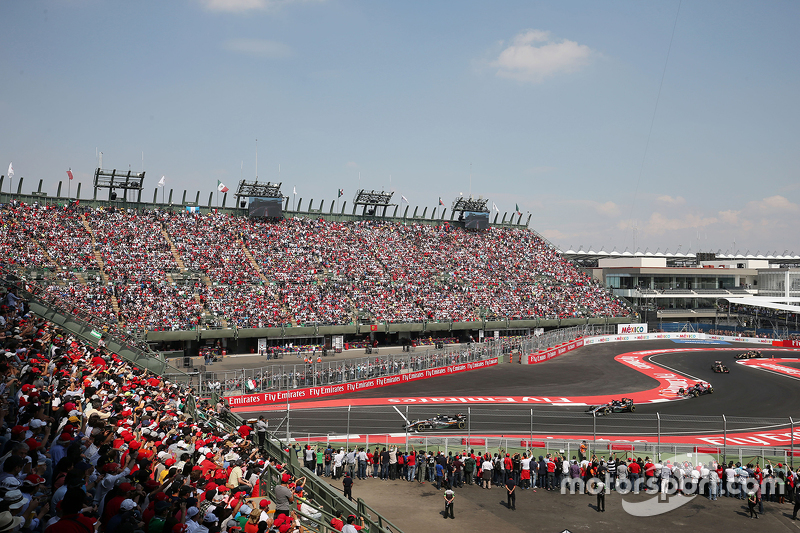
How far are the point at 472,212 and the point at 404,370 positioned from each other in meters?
41.9

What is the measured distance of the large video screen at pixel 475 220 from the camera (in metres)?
79.8

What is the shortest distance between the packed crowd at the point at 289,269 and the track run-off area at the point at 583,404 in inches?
590

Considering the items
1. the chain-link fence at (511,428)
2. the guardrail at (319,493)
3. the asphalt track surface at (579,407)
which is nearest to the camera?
the guardrail at (319,493)

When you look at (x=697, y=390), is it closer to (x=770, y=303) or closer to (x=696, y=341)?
(x=696, y=341)

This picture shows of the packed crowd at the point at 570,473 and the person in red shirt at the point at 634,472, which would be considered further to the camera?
the person in red shirt at the point at 634,472

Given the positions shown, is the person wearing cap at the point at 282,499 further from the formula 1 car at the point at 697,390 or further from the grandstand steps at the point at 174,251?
the grandstand steps at the point at 174,251

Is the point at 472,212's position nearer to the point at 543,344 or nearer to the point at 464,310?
the point at 464,310

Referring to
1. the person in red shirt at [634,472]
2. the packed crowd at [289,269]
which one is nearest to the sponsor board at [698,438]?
the person in red shirt at [634,472]

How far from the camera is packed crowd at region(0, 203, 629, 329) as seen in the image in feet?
161

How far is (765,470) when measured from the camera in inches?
761

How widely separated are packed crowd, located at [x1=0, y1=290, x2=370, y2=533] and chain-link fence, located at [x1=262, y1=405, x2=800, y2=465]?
32.5 feet

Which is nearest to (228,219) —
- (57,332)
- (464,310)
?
(464,310)

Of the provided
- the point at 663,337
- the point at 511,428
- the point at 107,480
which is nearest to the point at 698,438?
the point at 511,428

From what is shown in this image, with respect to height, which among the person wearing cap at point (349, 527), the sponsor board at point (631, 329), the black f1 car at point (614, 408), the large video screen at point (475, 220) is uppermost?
the large video screen at point (475, 220)
